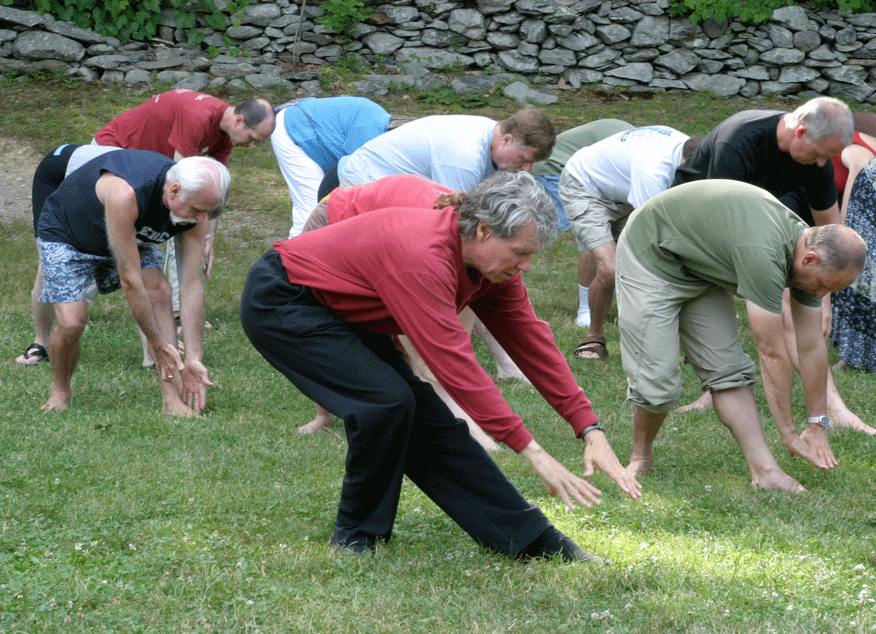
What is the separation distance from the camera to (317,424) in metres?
4.90

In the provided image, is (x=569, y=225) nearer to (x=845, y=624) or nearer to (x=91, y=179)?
(x=91, y=179)

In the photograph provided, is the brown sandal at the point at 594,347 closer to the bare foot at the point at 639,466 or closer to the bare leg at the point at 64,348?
the bare foot at the point at 639,466

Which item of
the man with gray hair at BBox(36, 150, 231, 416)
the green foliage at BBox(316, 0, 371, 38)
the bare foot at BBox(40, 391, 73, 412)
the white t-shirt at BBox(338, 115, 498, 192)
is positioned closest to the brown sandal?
the white t-shirt at BBox(338, 115, 498, 192)

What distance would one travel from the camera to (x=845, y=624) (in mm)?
→ 2736

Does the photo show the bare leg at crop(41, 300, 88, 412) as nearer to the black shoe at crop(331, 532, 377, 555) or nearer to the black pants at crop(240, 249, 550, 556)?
the black pants at crop(240, 249, 550, 556)

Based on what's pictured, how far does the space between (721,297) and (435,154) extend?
5.48 feet

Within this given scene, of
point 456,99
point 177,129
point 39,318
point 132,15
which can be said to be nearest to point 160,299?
point 39,318

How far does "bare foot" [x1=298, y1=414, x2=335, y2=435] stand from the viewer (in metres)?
4.86

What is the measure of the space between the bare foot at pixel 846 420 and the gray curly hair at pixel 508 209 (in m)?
2.89

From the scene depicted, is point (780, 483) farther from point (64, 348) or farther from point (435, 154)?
point (64, 348)

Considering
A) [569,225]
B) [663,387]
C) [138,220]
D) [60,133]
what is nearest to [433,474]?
[663,387]

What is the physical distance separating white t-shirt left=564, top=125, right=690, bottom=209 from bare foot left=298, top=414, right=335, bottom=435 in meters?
2.28

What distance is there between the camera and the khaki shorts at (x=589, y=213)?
6.32m

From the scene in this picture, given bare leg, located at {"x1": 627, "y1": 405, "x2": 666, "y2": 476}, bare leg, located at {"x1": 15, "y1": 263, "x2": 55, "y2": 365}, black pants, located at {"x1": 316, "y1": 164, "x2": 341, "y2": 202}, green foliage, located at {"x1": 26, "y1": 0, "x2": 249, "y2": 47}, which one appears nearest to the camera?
bare leg, located at {"x1": 627, "y1": 405, "x2": 666, "y2": 476}
